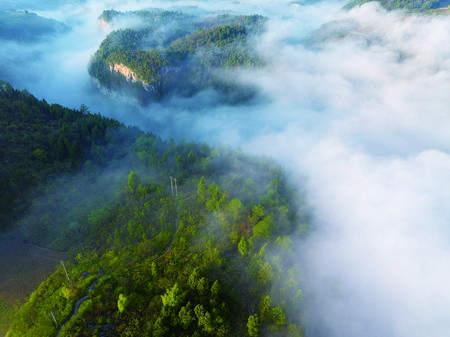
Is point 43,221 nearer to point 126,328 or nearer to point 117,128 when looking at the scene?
point 126,328

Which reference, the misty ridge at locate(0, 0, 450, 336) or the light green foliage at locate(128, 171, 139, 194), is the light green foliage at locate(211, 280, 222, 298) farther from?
the light green foliage at locate(128, 171, 139, 194)

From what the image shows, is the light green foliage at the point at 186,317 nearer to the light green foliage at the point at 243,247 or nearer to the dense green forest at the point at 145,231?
the dense green forest at the point at 145,231

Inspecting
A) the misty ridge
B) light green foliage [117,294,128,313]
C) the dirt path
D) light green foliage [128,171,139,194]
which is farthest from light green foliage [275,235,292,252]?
the dirt path

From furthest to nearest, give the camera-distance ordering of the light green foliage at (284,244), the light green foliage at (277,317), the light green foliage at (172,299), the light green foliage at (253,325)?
the light green foliage at (284,244), the light green foliage at (172,299), the light green foliage at (277,317), the light green foliage at (253,325)

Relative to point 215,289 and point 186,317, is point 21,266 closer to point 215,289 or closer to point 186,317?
point 186,317

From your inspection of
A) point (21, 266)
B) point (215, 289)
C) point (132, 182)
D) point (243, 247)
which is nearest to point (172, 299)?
point (215, 289)

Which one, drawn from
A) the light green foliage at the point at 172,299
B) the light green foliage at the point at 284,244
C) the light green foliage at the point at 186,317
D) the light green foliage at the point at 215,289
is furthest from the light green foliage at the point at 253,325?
the light green foliage at the point at 284,244
